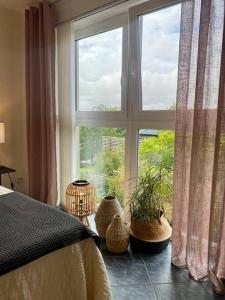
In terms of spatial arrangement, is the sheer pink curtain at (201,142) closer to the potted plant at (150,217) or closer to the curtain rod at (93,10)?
the potted plant at (150,217)

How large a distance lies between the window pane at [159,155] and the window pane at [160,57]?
0.81 feet

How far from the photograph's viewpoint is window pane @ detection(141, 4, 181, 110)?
2.12 m

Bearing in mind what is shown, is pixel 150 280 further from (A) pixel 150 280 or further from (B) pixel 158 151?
(B) pixel 158 151

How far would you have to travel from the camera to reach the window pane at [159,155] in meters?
2.18

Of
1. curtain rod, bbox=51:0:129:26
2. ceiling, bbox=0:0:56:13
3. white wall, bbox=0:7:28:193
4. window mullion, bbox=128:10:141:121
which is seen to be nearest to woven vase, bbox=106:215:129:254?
window mullion, bbox=128:10:141:121

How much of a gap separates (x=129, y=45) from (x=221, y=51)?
102 cm

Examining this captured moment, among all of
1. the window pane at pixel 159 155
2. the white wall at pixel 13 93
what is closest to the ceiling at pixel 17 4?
the white wall at pixel 13 93

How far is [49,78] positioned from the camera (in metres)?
2.71

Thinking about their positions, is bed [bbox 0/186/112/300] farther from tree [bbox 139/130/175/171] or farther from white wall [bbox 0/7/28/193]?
white wall [bbox 0/7/28/193]

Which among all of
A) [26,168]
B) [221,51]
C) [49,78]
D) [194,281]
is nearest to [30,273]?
[194,281]

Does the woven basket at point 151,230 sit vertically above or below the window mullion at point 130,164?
below

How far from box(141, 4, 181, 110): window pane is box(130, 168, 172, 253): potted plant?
653mm

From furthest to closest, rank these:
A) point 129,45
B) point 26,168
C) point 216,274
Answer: point 26,168, point 129,45, point 216,274

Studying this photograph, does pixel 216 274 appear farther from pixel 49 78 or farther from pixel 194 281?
pixel 49 78
